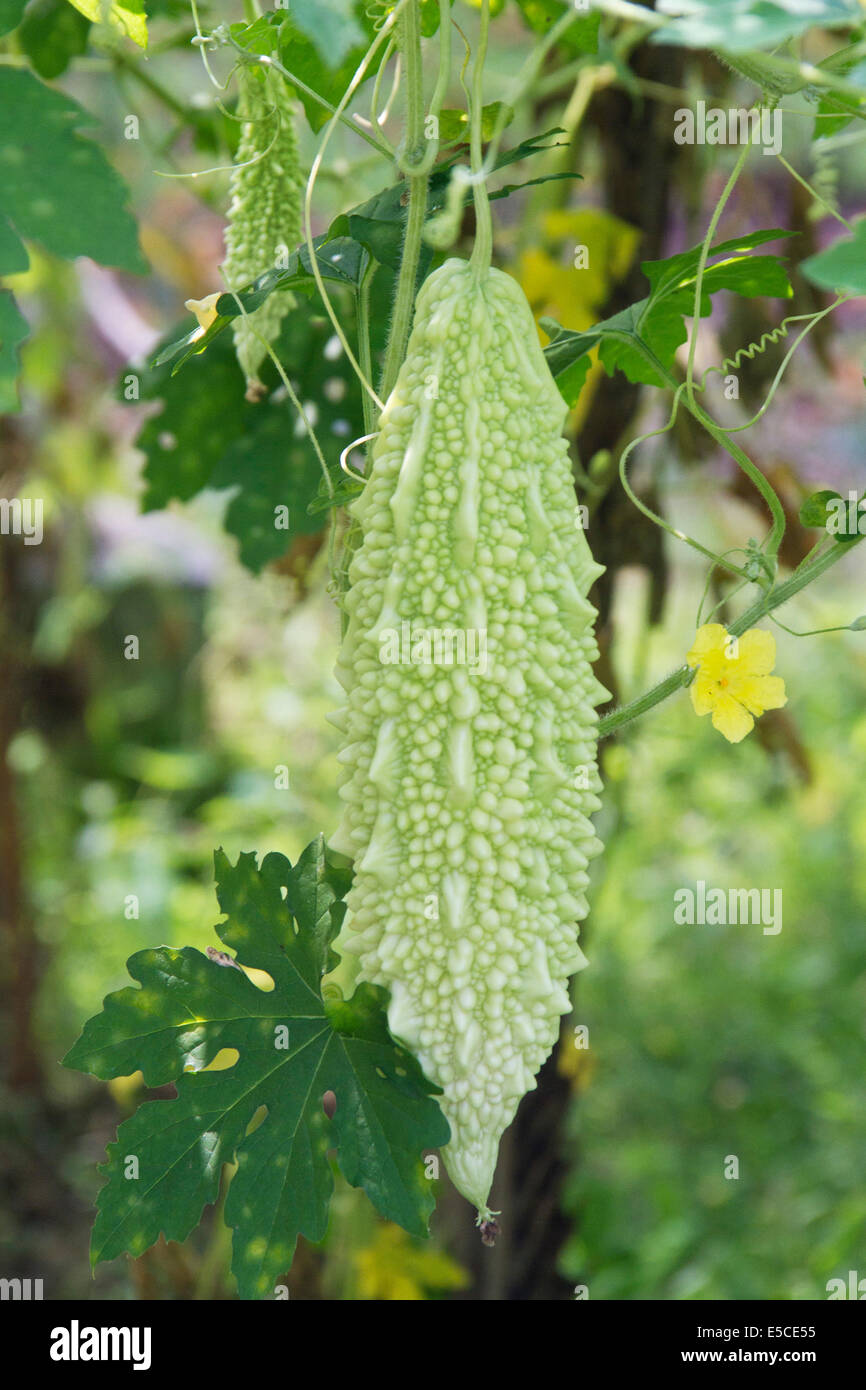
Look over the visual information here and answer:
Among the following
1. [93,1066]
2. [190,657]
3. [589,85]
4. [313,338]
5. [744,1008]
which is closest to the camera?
[93,1066]

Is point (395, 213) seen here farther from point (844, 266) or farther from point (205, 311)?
point (844, 266)

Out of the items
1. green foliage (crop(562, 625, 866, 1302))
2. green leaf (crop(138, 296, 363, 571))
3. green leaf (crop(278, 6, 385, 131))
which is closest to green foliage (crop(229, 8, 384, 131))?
green leaf (crop(278, 6, 385, 131))

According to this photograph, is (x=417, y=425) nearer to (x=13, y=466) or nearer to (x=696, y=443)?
(x=696, y=443)

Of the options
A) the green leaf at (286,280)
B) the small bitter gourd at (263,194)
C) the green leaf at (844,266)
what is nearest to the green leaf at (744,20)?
the green leaf at (844,266)

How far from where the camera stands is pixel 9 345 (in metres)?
0.67

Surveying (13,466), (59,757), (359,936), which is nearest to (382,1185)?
(359,936)

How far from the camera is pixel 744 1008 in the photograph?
2.46 metres

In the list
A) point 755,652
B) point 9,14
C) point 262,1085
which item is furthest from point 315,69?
point 262,1085

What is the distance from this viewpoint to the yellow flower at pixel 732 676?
0.72m

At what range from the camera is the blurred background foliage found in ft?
4.68

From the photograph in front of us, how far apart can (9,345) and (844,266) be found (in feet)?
1.45

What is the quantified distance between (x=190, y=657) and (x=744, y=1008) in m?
1.85
